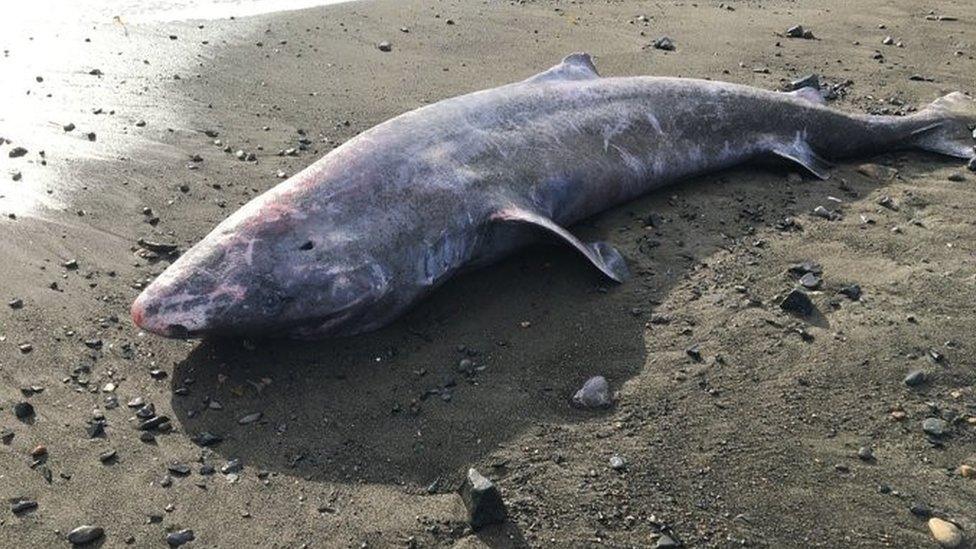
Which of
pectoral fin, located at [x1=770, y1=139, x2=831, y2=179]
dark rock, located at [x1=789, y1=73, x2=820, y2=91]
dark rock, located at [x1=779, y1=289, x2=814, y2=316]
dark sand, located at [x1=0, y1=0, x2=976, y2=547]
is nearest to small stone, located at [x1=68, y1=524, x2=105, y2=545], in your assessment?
dark sand, located at [x1=0, y1=0, x2=976, y2=547]

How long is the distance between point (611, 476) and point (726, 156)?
10.5 ft

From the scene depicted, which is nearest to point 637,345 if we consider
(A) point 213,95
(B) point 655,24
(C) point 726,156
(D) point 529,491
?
(D) point 529,491

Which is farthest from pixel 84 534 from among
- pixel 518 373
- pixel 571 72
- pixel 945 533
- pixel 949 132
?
pixel 949 132

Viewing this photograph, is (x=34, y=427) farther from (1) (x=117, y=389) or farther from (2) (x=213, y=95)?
(2) (x=213, y=95)

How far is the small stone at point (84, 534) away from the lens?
3.43m

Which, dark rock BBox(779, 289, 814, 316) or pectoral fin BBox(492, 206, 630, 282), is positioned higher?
pectoral fin BBox(492, 206, 630, 282)

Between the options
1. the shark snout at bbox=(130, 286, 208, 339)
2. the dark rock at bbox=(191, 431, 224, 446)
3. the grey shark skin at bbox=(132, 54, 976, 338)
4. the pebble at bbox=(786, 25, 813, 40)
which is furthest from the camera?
the pebble at bbox=(786, 25, 813, 40)

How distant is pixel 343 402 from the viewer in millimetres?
4199

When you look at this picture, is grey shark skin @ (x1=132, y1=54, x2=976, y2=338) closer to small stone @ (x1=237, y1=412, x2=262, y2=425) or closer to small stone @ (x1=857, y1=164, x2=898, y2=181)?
small stone @ (x1=857, y1=164, x2=898, y2=181)

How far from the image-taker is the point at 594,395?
4.10m

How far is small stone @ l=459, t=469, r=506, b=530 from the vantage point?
3.46 m

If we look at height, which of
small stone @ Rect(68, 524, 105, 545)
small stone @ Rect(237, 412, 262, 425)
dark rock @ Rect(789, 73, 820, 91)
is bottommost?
dark rock @ Rect(789, 73, 820, 91)

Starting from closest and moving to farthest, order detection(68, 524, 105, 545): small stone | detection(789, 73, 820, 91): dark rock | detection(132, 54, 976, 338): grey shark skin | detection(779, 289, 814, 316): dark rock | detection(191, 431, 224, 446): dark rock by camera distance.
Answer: detection(68, 524, 105, 545): small stone
detection(191, 431, 224, 446): dark rock
detection(132, 54, 976, 338): grey shark skin
detection(779, 289, 814, 316): dark rock
detection(789, 73, 820, 91): dark rock

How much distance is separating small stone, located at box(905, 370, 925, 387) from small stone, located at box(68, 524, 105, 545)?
3.37 m
